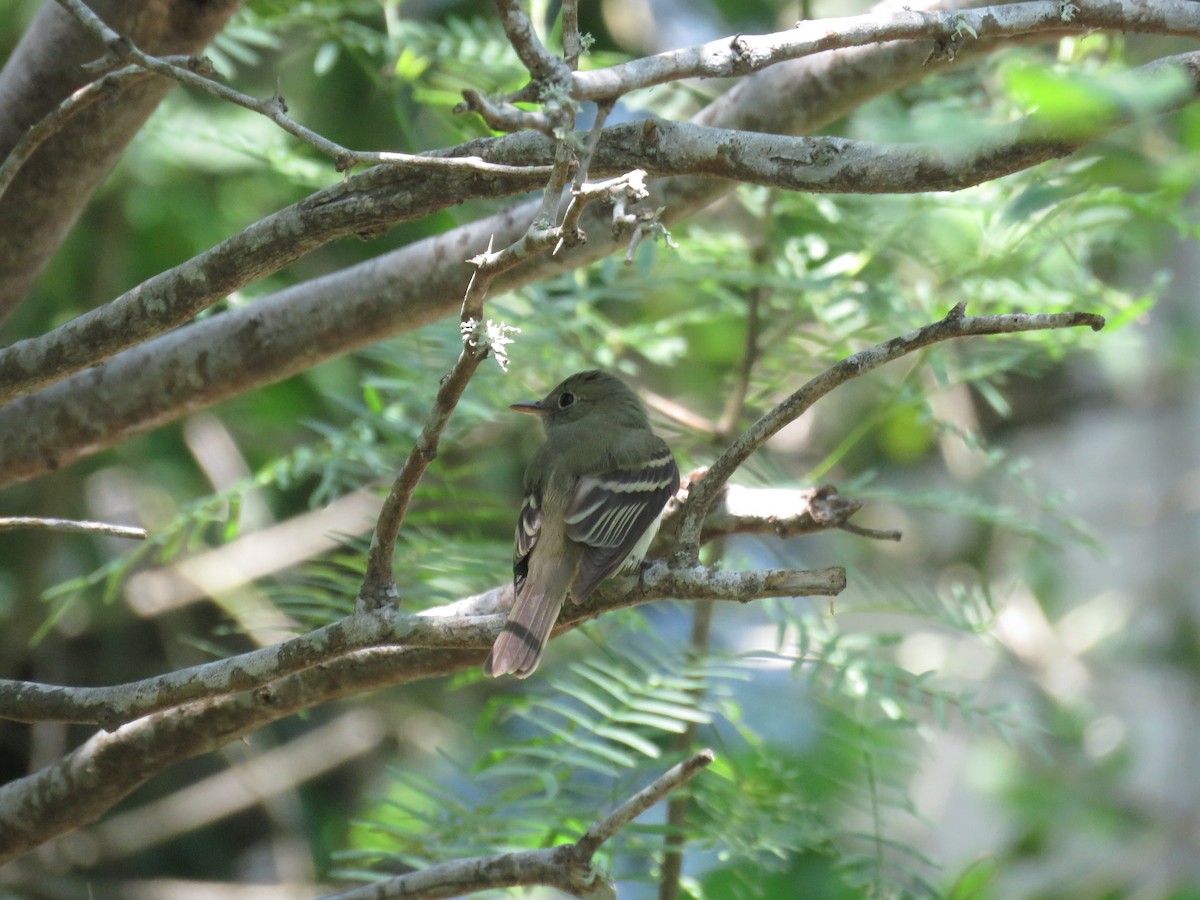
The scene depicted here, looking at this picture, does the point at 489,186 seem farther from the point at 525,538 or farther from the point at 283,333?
the point at 525,538

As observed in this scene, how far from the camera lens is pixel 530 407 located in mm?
4160

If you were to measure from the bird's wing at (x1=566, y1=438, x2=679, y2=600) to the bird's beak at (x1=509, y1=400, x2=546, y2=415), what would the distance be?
0.38 m

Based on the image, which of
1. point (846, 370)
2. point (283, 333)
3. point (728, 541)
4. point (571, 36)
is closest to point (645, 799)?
point (846, 370)

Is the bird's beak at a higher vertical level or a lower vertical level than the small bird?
higher

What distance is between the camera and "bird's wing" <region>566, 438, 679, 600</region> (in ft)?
10.8

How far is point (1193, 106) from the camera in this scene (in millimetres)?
1244

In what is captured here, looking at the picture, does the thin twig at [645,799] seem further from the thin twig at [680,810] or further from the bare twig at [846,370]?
the thin twig at [680,810]

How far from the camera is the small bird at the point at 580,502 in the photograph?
2.83 m

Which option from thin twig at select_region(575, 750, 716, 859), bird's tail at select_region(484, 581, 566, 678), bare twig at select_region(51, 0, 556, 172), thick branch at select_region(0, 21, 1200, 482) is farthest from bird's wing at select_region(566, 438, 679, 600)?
bare twig at select_region(51, 0, 556, 172)

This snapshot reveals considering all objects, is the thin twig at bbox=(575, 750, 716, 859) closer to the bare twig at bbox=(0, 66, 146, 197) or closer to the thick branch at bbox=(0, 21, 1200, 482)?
the thick branch at bbox=(0, 21, 1200, 482)

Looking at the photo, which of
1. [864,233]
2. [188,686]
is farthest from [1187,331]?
[188,686]

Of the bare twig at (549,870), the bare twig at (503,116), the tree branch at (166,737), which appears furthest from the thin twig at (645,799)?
the bare twig at (503,116)

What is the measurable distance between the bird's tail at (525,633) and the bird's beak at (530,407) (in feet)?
3.80

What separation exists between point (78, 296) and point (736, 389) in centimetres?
312
